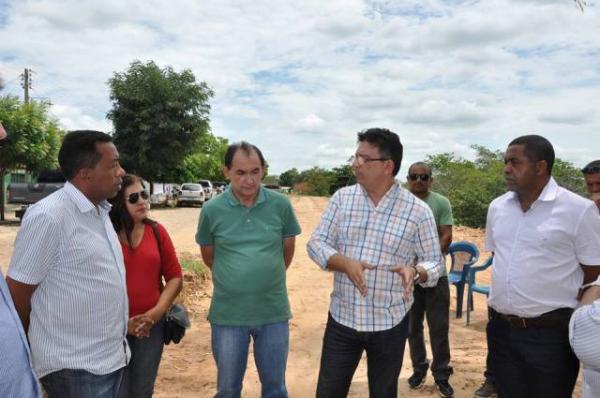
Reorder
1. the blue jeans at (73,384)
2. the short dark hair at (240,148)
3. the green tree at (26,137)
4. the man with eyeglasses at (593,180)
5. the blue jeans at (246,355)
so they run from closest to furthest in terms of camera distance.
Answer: the blue jeans at (73,384), the blue jeans at (246,355), the short dark hair at (240,148), the man with eyeglasses at (593,180), the green tree at (26,137)

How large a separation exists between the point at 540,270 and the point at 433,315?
169cm

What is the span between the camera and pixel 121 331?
241 centimetres

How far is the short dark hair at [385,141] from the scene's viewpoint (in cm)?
279

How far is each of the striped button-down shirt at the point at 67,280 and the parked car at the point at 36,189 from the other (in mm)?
12429

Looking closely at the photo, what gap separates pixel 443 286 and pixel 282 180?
336 ft

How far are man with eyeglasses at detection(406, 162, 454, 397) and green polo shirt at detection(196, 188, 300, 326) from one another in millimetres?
1722

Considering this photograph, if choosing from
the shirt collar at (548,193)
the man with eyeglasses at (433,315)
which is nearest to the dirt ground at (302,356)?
the man with eyeglasses at (433,315)

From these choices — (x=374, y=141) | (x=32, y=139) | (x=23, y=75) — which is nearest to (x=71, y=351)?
(x=374, y=141)

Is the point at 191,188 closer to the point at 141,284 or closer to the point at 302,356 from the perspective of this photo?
the point at 302,356

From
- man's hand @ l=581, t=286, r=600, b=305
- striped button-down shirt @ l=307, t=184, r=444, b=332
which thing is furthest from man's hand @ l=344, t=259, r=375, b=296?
man's hand @ l=581, t=286, r=600, b=305

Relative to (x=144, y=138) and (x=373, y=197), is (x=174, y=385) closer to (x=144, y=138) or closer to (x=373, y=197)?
(x=373, y=197)

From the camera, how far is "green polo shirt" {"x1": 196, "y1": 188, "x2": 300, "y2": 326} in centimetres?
303

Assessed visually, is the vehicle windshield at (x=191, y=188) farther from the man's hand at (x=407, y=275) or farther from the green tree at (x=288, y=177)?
the green tree at (x=288, y=177)

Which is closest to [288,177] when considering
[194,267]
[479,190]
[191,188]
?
[191,188]
